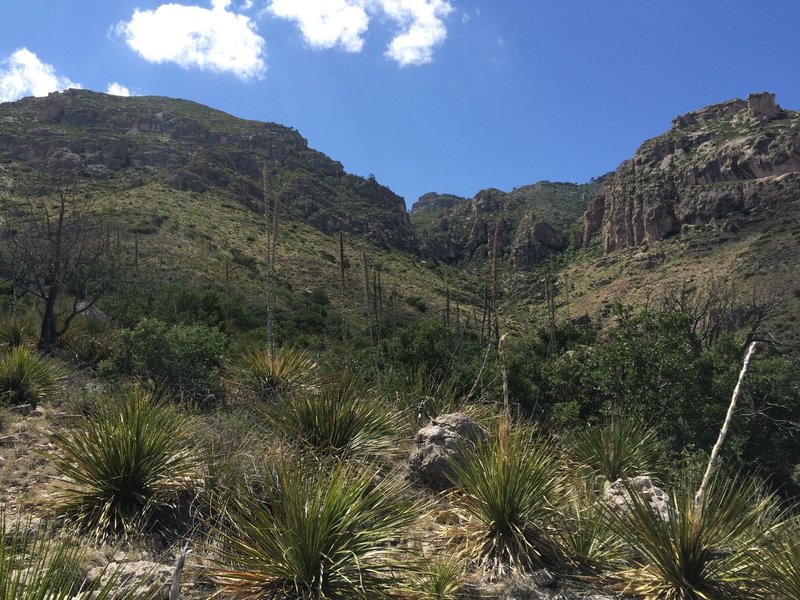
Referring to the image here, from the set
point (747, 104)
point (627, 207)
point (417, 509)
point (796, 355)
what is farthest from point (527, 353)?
point (747, 104)

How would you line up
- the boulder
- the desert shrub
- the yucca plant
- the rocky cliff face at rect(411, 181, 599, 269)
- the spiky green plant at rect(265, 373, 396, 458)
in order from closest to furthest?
the yucca plant
the boulder
the spiky green plant at rect(265, 373, 396, 458)
the desert shrub
the rocky cliff face at rect(411, 181, 599, 269)

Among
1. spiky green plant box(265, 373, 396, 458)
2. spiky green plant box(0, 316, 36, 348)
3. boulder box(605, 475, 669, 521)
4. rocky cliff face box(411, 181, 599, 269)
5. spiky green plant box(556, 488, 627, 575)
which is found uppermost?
rocky cliff face box(411, 181, 599, 269)

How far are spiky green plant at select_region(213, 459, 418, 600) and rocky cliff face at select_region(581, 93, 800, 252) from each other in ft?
269

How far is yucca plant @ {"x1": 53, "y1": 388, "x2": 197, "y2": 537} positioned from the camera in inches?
175

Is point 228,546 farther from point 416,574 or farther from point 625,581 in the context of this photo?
point 625,581

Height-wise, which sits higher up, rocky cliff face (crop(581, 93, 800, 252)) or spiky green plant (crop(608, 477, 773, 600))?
rocky cliff face (crop(581, 93, 800, 252))

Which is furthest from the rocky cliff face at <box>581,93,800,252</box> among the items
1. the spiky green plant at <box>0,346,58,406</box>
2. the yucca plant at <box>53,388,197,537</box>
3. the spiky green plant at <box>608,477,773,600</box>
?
the yucca plant at <box>53,388,197,537</box>

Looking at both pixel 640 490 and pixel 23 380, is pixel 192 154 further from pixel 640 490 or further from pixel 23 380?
pixel 640 490

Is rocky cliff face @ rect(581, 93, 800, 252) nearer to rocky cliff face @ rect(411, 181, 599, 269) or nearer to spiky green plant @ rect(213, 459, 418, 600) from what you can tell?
rocky cliff face @ rect(411, 181, 599, 269)

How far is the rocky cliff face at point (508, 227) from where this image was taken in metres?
95.8

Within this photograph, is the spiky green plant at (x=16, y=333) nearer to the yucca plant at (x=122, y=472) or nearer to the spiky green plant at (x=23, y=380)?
the spiky green plant at (x=23, y=380)

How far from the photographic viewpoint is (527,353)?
15180 mm

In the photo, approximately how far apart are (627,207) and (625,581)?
95921 millimetres

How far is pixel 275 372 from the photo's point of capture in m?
9.02
